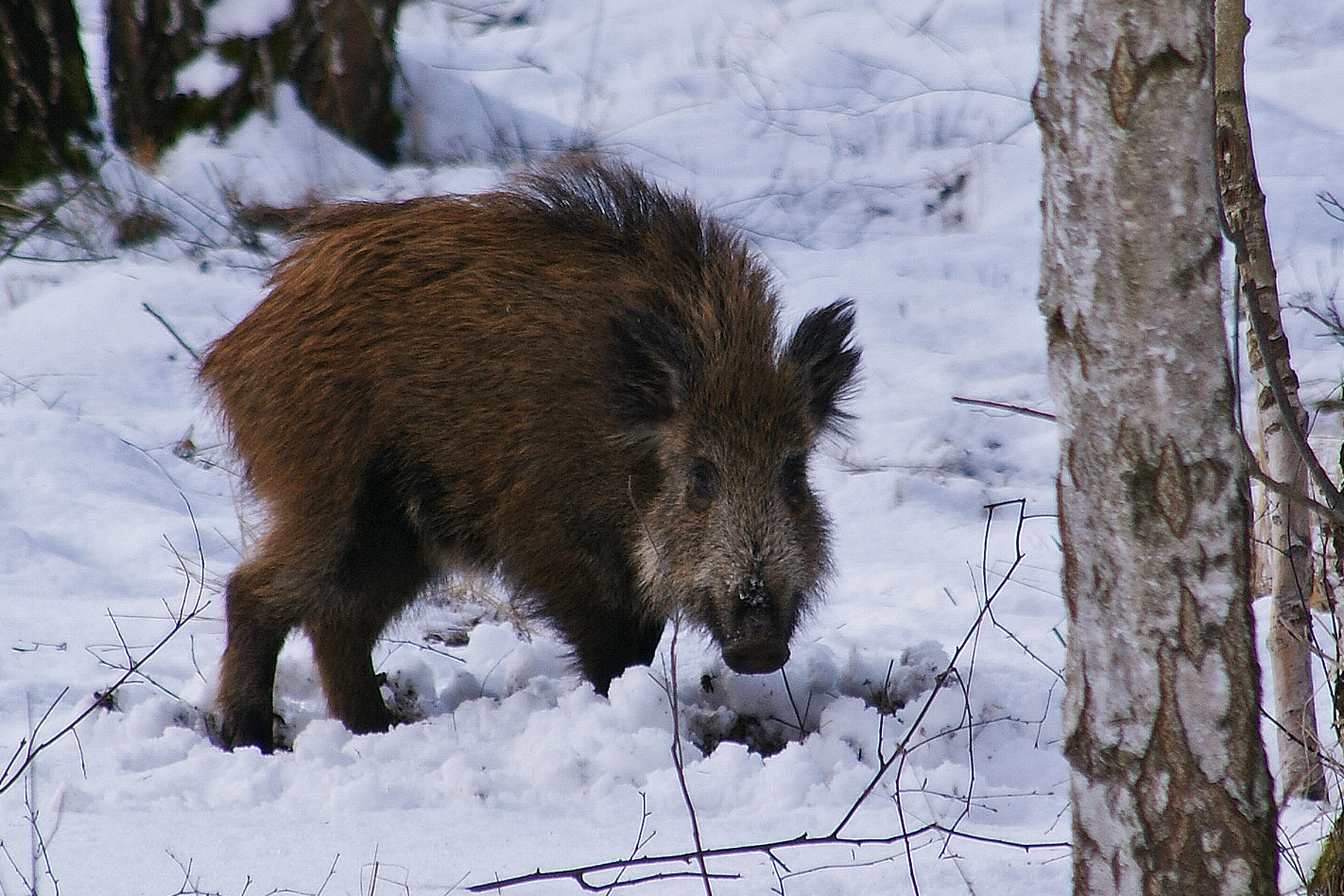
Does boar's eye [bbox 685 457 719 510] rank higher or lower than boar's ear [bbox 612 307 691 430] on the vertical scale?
lower

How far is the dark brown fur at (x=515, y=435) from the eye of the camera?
4219 millimetres

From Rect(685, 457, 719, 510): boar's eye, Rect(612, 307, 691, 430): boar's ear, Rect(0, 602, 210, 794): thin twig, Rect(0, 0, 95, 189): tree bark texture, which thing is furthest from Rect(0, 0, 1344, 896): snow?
Rect(612, 307, 691, 430): boar's ear

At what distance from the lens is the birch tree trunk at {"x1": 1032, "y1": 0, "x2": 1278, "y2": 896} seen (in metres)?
1.77

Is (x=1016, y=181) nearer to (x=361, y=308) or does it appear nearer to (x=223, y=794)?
(x=361, y=308)

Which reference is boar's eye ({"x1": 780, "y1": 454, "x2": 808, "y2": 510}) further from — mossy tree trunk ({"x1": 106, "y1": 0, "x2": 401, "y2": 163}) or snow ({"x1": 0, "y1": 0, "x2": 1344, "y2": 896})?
mossy tree trunk ({"x1": 106, "y1": 0, "x2": 401, "y2": 163})

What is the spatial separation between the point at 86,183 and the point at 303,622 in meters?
3.95

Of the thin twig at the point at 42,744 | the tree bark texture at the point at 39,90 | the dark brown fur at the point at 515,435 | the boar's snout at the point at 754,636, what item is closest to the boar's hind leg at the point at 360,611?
the dark brown fur at the point at 515,435

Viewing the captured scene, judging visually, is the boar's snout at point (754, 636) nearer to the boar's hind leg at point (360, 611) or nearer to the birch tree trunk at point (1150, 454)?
the boar's hind leg at point (360, 611)

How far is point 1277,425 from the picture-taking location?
10.3 feet

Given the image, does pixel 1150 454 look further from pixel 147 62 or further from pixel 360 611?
pixel 147 62

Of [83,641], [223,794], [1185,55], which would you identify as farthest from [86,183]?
[1185,55]

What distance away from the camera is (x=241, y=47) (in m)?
8.52

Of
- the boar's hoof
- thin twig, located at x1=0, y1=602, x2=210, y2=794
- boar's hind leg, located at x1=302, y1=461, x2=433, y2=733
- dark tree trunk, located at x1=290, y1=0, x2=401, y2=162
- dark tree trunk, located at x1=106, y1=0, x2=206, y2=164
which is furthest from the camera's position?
dark tree trunk, located at x1=290, y1=0, x2=401, y2=162

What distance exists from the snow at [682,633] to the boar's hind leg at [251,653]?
0.37 feet
